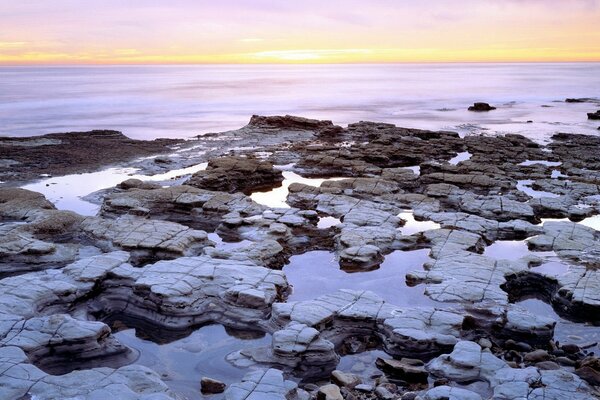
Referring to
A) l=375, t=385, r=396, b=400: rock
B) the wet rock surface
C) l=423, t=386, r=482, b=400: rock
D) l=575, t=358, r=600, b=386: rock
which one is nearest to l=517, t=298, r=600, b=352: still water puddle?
l=575, t=358, r=600, b=386: rock

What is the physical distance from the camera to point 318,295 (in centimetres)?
1005

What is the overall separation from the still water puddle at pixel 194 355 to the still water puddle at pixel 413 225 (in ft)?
19.2

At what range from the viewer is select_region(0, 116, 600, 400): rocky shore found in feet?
23.2

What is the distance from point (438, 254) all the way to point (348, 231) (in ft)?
7.14

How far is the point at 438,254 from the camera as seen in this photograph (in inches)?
444

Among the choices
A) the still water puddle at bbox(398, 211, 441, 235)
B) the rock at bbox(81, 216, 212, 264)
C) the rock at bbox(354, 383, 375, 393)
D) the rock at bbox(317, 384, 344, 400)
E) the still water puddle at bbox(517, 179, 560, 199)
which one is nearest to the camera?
the rock at bbox(317, 384, 344, 400)

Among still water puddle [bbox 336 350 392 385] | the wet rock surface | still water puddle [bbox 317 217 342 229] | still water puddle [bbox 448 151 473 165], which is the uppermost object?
the wet rock surface

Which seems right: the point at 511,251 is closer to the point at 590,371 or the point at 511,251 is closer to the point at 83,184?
the point at 590,371

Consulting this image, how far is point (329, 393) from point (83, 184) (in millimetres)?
13624

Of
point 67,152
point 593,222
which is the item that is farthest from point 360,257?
point 67,152

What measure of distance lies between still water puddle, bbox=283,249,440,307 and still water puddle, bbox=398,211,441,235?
1220 mm

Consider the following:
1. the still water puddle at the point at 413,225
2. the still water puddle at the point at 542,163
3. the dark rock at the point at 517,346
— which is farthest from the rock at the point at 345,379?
the still water puddle at the point at 542,163

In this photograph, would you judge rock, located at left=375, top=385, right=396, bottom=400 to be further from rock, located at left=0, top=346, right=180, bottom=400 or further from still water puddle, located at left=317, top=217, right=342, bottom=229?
still water puddle, located at left=317, top=217, right=342, bottom=229

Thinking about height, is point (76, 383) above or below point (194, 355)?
above
